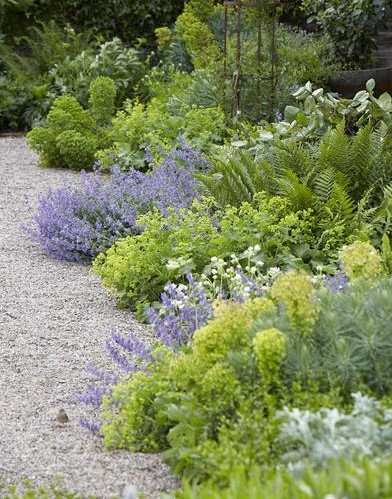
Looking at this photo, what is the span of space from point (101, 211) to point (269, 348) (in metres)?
3.44

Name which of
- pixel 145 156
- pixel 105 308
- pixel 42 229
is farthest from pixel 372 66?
pixel 105 308

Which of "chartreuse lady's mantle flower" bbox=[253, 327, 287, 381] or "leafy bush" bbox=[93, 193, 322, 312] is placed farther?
"leafy bush" bbox=[93, 193, 322, 312]

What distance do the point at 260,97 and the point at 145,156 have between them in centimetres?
123

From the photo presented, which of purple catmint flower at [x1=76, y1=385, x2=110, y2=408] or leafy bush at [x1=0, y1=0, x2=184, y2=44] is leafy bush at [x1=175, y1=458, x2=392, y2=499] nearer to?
purple catmint flower at [x1=76, y1=385, x2=110, y2=408]

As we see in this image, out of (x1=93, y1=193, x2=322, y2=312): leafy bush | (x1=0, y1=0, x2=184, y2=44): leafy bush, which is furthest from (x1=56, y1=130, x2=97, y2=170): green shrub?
(x1=0, y1=0, x2=184, y2=44): leafy bush

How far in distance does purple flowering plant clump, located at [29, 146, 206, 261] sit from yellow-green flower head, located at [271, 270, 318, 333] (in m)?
2.73

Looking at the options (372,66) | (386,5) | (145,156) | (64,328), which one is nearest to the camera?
Result: (64,328)

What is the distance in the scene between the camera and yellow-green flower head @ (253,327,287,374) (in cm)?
299

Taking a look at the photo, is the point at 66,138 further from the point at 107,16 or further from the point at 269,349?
the point at 269,349

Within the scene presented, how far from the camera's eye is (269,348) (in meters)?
2.99

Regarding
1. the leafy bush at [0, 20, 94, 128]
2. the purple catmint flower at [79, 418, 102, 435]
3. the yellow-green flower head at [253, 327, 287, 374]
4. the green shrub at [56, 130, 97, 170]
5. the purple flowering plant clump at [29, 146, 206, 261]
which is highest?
the yellow-green flower head at [253, 327, 287, 374]

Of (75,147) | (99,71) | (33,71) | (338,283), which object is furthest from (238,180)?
(33,71)

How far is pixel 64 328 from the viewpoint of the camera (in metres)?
5.02

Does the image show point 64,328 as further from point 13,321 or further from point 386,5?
point 386,5
